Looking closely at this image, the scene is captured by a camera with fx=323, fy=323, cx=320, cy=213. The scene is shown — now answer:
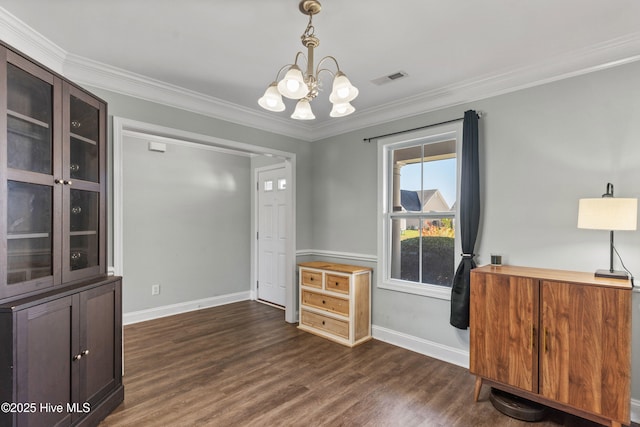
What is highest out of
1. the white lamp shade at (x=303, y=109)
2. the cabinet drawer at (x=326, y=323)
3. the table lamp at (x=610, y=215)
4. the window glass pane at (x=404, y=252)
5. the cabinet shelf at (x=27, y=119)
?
the white lamp shade at (x=303, y=109)

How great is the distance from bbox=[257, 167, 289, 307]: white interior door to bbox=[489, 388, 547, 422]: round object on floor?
3.11 metres

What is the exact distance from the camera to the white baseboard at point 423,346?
301 cm

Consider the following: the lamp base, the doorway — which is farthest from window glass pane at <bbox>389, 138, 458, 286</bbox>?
the doorway

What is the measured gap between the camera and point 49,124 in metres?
1.91

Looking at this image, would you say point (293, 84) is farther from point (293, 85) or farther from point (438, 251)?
point (438, 251)

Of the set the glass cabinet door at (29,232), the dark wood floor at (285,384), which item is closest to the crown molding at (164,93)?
the glass cabinet door at (29,232)

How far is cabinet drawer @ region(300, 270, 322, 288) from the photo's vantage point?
3.80 metres

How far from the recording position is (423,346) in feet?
10.7

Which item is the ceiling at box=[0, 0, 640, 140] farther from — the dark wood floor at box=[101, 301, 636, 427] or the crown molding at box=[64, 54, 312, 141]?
the dark wood floor at box=[101, 301, 636, 427]

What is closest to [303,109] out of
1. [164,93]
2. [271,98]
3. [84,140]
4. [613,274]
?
[271,98]

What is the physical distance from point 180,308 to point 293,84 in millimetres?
3970

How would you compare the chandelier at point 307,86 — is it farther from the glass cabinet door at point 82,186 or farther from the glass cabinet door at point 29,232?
the glass cabinet door at point 29,232

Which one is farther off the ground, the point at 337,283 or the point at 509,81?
the point at 509,81

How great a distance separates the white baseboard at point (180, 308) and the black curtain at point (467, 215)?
343 cm
